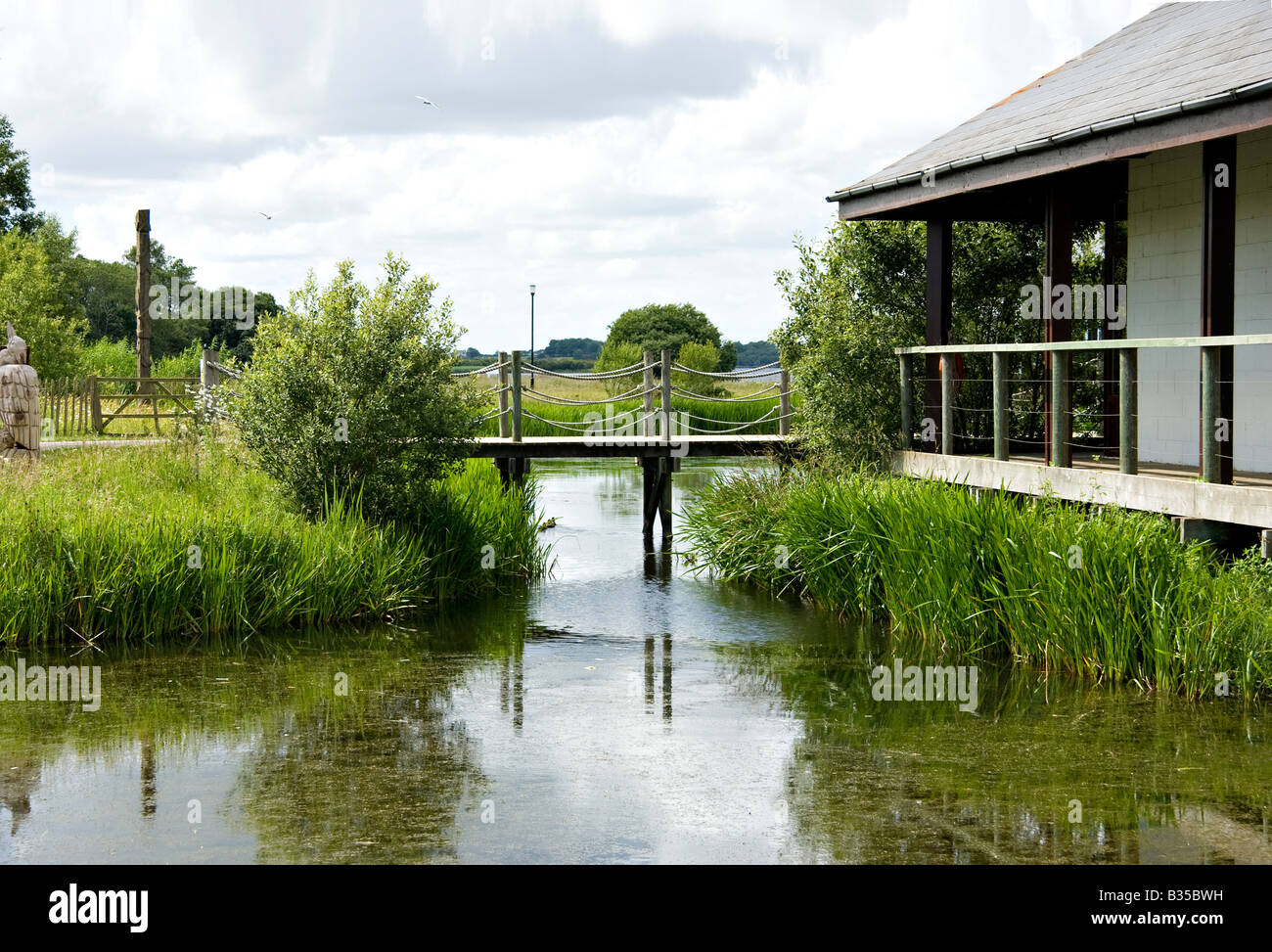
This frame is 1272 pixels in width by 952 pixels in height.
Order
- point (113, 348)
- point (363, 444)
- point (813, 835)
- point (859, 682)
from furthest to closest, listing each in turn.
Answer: point (113, 348)
point (363, 444)
point (859, 682)
point (813, 835)

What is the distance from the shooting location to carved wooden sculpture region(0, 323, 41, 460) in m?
15.2

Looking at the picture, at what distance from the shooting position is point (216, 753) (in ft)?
25.9

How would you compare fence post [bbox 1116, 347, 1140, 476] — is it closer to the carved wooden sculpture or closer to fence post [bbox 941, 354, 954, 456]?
fence post [bbox 941, 354, 954, 456]

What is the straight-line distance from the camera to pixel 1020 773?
7.43 meters

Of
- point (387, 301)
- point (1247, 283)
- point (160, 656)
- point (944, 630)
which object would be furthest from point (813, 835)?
point (387, 301)

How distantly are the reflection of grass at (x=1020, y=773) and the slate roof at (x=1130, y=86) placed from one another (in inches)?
170

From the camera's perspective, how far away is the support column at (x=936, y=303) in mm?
14391

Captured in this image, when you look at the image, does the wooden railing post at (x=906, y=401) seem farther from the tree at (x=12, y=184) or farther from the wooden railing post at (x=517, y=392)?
the tree at (x=12, y=184)

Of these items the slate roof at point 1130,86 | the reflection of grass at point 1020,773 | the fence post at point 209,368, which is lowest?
the reflection of grass at point 1020,773

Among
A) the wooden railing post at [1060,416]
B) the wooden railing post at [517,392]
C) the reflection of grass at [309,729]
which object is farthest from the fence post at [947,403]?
the wooden railing post at [517,392]

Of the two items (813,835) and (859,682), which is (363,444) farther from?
(813,835)
